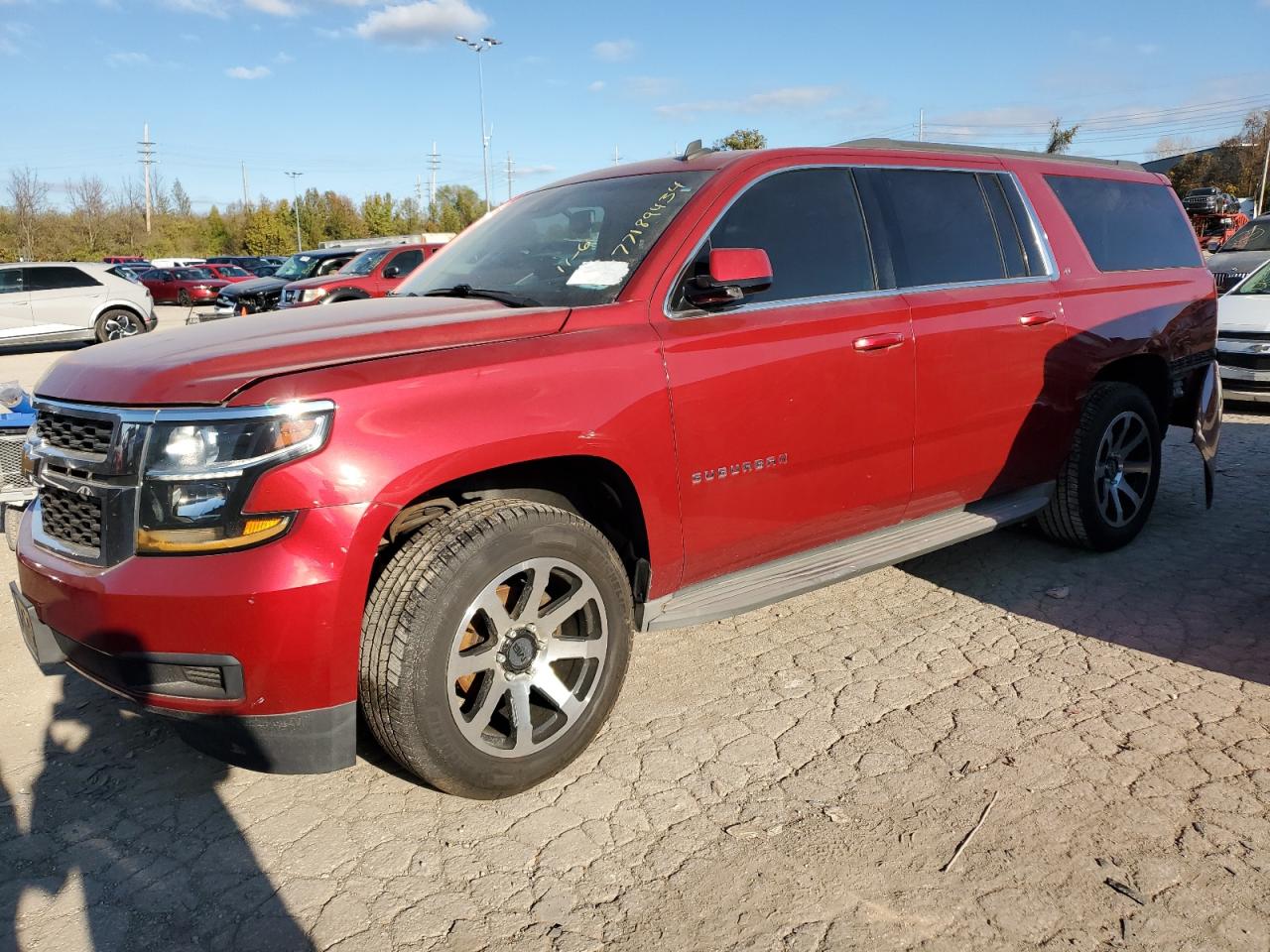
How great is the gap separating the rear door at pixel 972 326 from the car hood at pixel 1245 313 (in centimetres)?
558

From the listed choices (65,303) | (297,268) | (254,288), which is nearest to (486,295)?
(254,288)

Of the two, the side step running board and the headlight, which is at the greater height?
the headlight

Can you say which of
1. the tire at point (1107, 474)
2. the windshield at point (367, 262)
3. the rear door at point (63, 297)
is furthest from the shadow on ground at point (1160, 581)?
the rear door at point (63, 297)

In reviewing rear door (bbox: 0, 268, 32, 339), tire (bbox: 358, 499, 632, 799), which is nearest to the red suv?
rear door (bbox: 0, 268, 32, 339)

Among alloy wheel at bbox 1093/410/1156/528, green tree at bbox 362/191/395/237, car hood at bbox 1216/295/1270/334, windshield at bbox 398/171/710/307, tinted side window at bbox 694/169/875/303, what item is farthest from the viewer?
green tree at bbox 362/191/395/237

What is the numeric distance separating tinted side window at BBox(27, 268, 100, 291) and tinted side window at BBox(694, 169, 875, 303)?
17.5m

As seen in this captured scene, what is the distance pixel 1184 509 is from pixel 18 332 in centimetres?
1815

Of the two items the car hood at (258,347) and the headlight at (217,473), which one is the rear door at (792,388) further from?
the headlight at (217,473)

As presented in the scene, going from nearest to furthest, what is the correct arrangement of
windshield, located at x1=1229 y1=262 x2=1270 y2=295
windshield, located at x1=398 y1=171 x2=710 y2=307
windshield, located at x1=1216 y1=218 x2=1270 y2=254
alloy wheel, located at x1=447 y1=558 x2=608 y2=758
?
alloy wheel, located at x1=447 y1=558 x2=608 y2=758 → windshield, located at x1=398 y1=171 x2=710 y2=307 → windshield, located at x1=1229 y1=262 x2=1270 y2=295 → windshield, located at x1=1216 y1=218 x2=1270 y2=254

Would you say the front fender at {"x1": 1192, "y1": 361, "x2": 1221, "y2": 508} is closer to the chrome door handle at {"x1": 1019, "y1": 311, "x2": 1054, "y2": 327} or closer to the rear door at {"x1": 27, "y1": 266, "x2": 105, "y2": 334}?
the chrome door handle at {"x1": 1019, "y1": 311, "x2": 1054, "y2": 327}

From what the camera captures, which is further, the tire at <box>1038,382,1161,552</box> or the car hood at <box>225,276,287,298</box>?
the car hood at <box>225,276,287,298</box>

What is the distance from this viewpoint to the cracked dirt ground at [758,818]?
2332 millimetres

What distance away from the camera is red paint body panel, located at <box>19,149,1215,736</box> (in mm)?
2402

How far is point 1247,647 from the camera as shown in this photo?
381 centimetres
